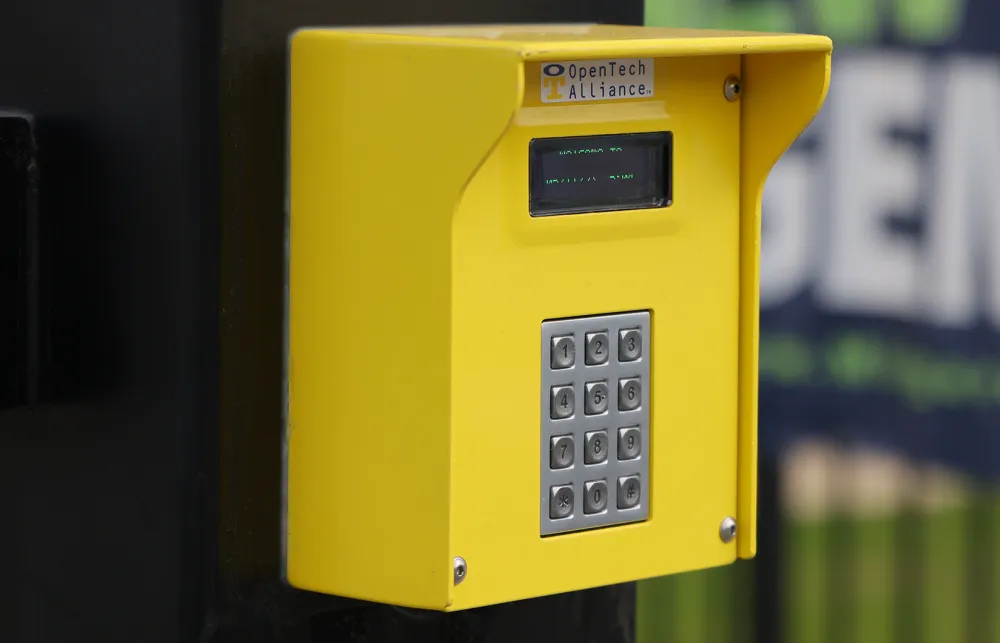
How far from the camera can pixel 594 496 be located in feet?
4.28

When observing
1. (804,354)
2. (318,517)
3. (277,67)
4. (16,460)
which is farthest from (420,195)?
(804,354)

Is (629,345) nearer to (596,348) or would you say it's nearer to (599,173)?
(596,348)

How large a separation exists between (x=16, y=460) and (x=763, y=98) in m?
0.71

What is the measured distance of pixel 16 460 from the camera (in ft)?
4.41

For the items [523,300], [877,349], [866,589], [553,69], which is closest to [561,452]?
[523,300]

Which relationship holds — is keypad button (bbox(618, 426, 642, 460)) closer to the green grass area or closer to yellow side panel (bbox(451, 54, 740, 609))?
yellow side panel (bbox(451, 54, 740, 609))

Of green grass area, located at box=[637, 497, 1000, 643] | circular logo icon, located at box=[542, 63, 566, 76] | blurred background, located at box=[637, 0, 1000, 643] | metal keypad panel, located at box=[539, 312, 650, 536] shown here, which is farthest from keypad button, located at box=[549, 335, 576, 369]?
green grass area, located at box=[637, 497, 1000, 643]

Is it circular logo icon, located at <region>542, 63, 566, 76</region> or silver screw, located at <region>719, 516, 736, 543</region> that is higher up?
circular logo icon, located at <region>542, 63, 566, 76</region>

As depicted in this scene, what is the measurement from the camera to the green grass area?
326 cm

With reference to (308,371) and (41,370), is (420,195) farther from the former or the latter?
(41,370)

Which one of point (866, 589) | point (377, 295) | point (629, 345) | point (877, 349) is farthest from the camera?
point (866, 589)

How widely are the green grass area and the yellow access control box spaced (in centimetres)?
197

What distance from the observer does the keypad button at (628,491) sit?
4.34ft

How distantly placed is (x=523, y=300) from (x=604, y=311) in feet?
0.28
